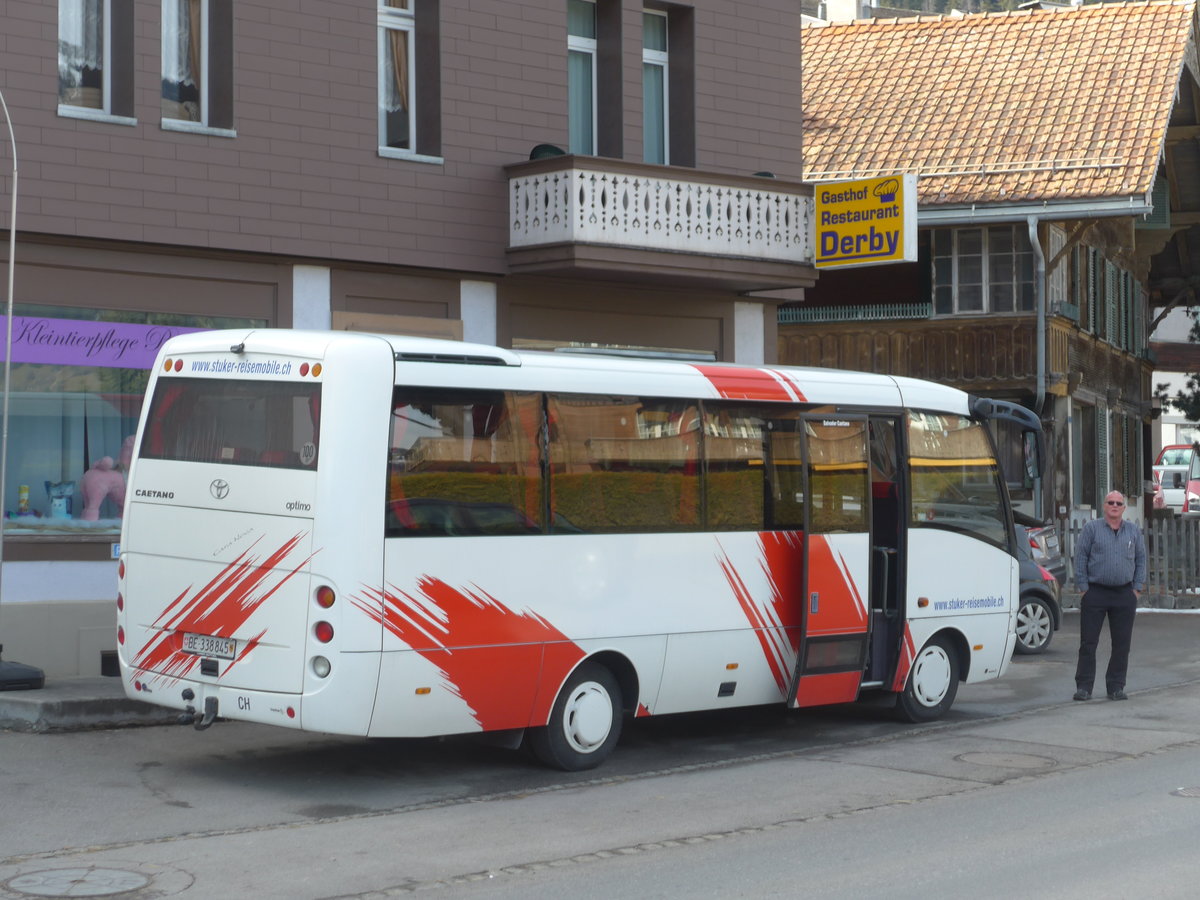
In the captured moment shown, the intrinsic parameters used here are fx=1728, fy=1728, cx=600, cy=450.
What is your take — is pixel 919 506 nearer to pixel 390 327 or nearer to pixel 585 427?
pixel 585 427

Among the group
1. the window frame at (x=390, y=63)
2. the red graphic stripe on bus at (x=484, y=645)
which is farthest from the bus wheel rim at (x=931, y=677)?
the window frame at (x=390, y=63)

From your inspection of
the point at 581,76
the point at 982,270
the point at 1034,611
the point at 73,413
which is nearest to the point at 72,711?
the point at 73,413

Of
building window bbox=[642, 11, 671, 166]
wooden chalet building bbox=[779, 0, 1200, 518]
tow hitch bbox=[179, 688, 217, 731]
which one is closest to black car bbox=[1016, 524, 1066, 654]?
building window bbox=[642, 11, 671, 166]

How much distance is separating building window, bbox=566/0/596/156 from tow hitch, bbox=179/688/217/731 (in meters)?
10.4

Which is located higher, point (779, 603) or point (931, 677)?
point (779, 603)

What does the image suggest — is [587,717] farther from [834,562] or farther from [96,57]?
[96,57]

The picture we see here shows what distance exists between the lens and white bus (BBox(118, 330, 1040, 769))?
9891 mm

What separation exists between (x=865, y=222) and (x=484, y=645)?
11.0m

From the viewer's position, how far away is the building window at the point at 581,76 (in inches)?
761

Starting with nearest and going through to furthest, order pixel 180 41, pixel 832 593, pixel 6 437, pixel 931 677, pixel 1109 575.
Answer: pixel 832 593
pixel 6 437
pixel 931 677
pixel 1109 575
pixel 180 41

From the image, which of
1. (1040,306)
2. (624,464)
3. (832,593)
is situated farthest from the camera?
(1040,306)

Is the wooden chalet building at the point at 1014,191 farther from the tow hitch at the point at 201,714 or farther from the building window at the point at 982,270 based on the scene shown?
the tow hitch at the point at 201,714

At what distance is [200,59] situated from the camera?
16.2 m

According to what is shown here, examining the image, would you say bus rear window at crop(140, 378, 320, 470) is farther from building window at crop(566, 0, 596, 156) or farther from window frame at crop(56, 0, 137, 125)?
building window at crop(566, 0, 596, 156)
